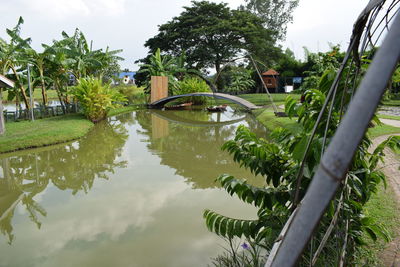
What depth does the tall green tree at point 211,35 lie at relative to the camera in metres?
24.2

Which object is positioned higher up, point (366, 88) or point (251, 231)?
point (366, 88)

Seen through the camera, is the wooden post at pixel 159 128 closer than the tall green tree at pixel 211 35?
Yes

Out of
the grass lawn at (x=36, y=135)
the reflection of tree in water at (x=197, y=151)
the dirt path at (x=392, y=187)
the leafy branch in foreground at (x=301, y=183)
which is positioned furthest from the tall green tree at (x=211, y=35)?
the leafy branch in foreground at (x=301, y=183)

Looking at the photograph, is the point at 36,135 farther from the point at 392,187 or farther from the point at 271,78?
the point at 271,78

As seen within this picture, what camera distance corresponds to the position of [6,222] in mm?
4520

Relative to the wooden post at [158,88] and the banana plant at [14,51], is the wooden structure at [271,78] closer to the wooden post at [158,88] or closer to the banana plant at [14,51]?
the wooden post at [158,88]

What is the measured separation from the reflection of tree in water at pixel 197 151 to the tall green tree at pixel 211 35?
42.7ft

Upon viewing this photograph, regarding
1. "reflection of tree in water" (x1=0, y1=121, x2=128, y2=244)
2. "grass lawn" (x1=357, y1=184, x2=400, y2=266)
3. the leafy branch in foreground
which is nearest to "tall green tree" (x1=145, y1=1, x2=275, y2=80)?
"reflection of tree in water" (x1=0, y1=121, x2=128, y2=244)

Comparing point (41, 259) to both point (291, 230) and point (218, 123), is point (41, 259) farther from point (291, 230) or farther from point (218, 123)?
point (218, 123)

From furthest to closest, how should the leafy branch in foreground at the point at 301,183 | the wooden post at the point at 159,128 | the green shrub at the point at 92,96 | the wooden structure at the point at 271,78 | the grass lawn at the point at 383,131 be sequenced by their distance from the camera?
the wooden structure at the point at 271,78
the green shrub at the point at 92,96
the wooden post at the point at 159,128
the grass lawn at the point at 383,131
the leafy branch in foreground at the point at 301,183

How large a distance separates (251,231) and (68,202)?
Answer: 3.80m

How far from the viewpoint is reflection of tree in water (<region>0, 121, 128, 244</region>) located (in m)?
5.17

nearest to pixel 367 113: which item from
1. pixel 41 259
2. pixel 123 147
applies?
pixel 41 259

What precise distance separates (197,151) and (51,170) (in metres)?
3.66
